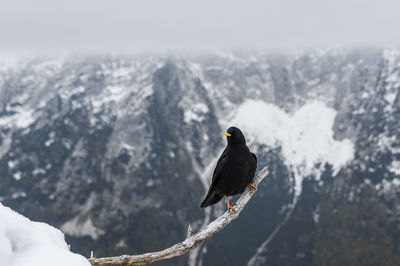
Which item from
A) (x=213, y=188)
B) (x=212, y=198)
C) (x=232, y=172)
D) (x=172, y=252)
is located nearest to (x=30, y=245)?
(x=172, y=252)

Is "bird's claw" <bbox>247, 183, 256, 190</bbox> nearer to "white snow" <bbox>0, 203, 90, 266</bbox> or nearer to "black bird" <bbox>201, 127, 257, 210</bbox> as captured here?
"black bird" <bbox>201, 127, 257, 210</bbox>

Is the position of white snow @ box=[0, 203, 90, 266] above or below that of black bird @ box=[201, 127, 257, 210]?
above

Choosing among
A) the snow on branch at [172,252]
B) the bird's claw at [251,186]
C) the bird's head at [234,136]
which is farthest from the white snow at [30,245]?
the bird's claw at [251,186]

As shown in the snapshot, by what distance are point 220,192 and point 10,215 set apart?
7.62 metres

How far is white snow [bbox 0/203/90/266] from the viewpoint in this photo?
23.3ft

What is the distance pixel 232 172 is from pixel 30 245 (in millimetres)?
7802

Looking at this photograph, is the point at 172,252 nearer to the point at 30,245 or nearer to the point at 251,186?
the point at 30,245

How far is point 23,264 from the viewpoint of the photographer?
7.06 meters

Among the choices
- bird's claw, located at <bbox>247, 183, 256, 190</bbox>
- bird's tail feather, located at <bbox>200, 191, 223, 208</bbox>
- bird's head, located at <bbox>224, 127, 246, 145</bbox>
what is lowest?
bird's tail feather, located at <bbox>200, 191, 223, 208</bbox>

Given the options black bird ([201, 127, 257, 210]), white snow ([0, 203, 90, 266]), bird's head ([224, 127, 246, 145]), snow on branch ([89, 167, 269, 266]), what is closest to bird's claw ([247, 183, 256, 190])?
black bird ([201, 127, 257, 210])

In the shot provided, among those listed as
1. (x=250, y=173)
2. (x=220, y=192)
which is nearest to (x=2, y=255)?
(x=220, y=192)

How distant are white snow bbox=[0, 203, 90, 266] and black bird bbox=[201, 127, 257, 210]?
6.79 meters

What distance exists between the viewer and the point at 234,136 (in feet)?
46.1

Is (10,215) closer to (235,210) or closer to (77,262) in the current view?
(77,262)
